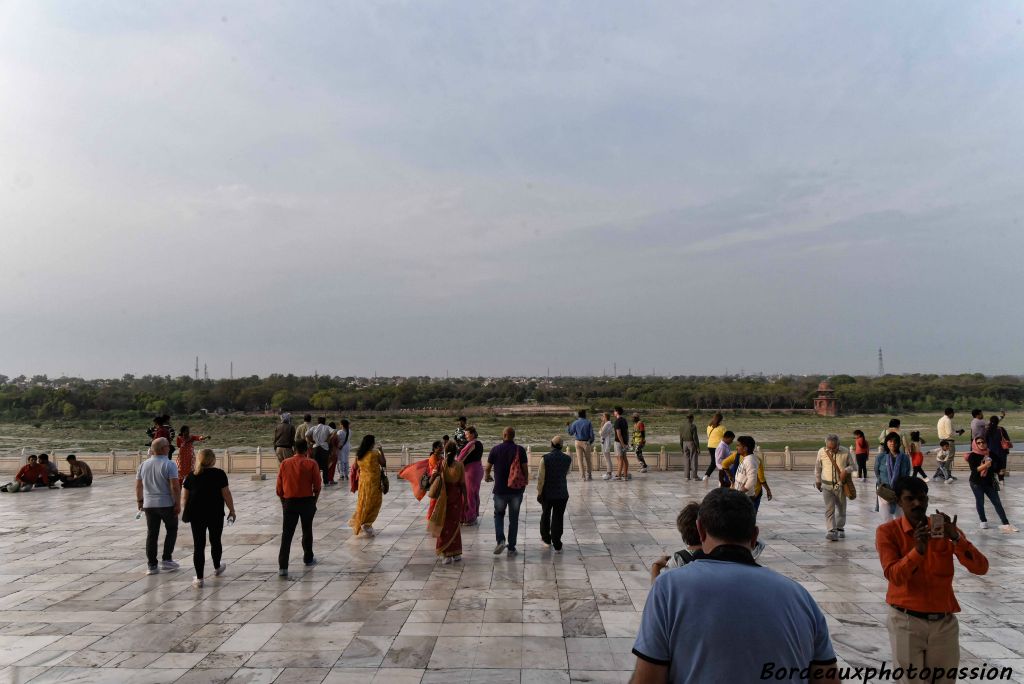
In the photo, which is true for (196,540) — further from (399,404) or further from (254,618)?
(399,404)

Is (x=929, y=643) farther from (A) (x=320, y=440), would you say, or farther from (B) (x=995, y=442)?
(A) (x=320, y=440)

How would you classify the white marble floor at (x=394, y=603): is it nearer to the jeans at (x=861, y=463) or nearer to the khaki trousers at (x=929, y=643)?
the khaki trousers at (x=929, y=643)

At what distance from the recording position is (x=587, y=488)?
1415 cm

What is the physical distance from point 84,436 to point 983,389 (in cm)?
9194

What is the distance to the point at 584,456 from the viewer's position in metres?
15.5

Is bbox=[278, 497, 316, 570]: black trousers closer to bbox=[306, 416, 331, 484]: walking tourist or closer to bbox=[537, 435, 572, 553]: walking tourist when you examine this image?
bbox=[537, 435, 572, 553]: walking tourist

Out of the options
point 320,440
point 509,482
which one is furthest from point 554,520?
point 320,440

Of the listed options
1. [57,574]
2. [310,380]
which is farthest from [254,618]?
[310,380]

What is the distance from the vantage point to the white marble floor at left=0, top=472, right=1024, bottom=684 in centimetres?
480

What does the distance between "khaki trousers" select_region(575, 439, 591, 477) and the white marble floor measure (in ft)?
14.6

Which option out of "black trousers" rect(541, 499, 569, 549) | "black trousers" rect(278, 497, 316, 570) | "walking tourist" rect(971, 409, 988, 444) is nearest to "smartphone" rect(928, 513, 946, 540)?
"black trousers" rect(541, 499, 569, 549)

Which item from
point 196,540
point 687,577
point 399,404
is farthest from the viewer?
point 399,404

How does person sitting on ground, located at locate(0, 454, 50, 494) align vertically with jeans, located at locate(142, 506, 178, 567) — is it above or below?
below

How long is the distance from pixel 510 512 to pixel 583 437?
21.5 feet
